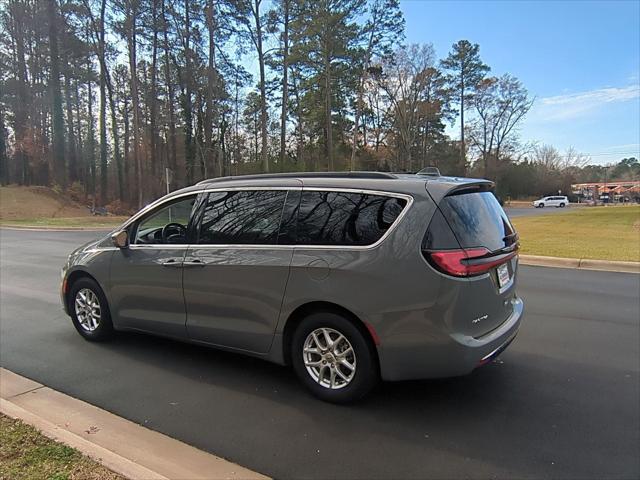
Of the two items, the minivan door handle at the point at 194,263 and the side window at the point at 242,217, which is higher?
the side window at the point at 242,217

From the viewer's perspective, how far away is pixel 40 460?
259 centimetres

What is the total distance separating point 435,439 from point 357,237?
1.51 m

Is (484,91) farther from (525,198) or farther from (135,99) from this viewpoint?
(135,99)

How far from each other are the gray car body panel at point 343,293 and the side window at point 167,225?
10cm

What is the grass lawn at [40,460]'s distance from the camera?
246cm

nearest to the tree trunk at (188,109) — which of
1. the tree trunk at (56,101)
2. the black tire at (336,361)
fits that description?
the tree trunk at (56,101)

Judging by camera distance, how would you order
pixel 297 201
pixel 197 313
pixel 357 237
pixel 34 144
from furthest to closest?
pixel 34 144
pixel 197 313
pixel 297 201
pixel 357 237

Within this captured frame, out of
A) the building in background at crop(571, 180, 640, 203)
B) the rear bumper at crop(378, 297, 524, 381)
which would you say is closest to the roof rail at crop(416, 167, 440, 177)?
the rear bumper at crop(378, 297, 524, 381)

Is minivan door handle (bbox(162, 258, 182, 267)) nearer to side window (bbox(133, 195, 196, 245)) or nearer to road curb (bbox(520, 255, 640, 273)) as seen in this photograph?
side window (bbox(133, 195, 196, 245))

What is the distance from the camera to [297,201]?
3.71m

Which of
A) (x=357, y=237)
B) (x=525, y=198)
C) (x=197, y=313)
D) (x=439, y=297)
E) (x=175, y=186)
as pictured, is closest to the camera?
(x=439, y=297)

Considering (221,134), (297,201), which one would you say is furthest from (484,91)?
(297,201)

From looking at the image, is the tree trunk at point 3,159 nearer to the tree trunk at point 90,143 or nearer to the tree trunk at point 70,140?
the tree trunk at point 70,140

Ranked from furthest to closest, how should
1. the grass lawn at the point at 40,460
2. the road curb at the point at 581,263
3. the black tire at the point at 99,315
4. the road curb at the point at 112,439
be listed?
the road curb at the point at 581,263
the black tire at the point at 99,315
the road curb at the point at 112,439
the grass lawn at the point at 40,460
